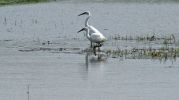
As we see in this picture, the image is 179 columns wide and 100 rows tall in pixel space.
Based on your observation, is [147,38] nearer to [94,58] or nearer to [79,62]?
[94,58]

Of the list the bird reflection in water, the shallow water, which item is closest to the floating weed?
the shallow water

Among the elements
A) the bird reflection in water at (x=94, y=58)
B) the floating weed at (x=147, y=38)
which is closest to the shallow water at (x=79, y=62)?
the bird reflection in water at (x=94, y=58)

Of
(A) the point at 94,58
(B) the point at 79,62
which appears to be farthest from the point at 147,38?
(B) the point at 79,62

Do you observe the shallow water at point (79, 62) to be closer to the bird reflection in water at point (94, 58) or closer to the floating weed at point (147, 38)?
the bird reflection in water at point (94, 58)

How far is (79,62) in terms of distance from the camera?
727 inches

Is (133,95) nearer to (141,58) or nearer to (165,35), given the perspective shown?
(141,58)

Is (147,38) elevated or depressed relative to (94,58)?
elevated

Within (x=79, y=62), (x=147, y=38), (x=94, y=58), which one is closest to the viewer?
(x=79, y=62)

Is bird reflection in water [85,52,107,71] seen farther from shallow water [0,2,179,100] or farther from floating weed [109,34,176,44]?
floating weed [109,34,176,44]

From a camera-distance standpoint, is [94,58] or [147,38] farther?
[147,38]

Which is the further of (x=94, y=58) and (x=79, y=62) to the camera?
(x=94, y=58)

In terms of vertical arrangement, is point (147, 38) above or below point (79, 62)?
above

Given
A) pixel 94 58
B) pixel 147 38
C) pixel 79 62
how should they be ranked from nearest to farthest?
pixel 79 62, pixel 94 58, pixel 147 38

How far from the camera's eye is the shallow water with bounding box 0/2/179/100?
13.9m
